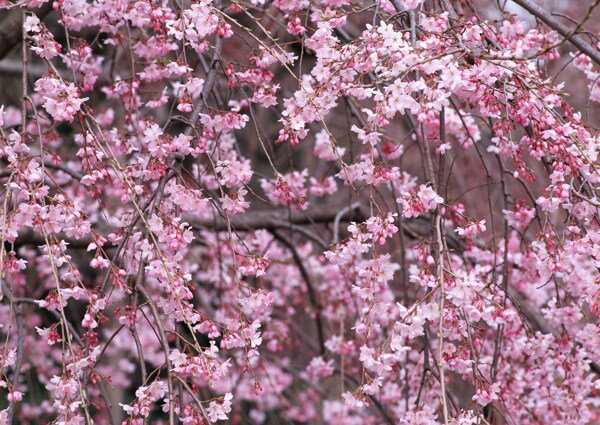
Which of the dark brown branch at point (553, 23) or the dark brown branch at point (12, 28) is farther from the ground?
the dark brown branch at point (553, 23)

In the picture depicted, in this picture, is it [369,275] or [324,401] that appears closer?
[369,275]

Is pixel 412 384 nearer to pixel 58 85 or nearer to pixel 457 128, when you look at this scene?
pixel 457 128

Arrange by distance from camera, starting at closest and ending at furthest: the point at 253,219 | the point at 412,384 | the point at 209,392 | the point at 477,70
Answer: the point at 477,70 → the point at 412,384 → the point at 253,219 → the point at 209,392

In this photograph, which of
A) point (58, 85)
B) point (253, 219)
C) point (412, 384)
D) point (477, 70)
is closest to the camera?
point (477, 70)

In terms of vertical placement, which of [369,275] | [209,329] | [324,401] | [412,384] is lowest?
[324,401]

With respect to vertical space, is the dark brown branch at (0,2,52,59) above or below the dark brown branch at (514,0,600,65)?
below

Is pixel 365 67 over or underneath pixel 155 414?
over

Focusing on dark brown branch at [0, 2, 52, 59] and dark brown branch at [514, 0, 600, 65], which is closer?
dark brown branch at [514, 0, 600, 65]

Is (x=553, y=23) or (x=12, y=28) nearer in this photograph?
(x=553, y=23)

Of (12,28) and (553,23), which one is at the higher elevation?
(553,23)

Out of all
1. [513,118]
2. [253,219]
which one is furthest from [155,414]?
[513,118]

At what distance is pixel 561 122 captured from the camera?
88.0 inches

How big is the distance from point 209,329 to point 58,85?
80 cm

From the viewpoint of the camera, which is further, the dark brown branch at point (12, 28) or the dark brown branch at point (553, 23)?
the dark brown branch at point (12, 28)
